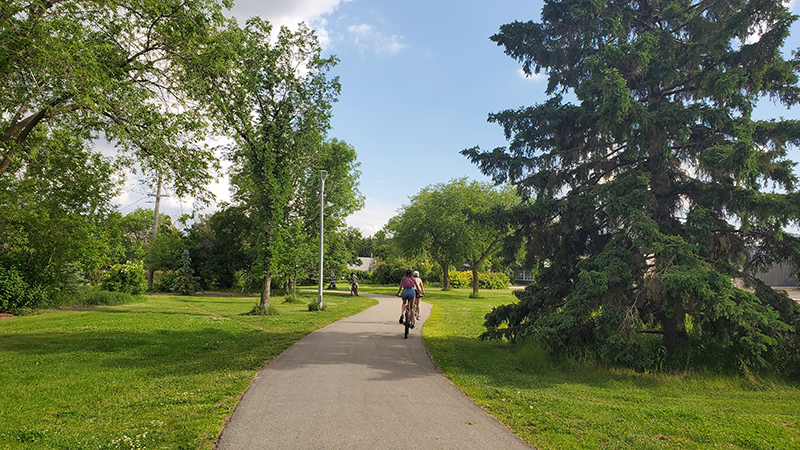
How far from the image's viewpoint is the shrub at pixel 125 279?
2747 cm

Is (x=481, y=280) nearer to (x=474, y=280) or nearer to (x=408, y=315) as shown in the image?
(x=474, y=280)

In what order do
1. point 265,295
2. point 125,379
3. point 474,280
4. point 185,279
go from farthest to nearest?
point 474,280
point 185,279
point 265,295
point 125,379

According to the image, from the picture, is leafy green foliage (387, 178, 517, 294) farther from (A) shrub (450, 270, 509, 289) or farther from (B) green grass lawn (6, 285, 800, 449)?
(B) green grass lawn (6, 285, 800, 449)

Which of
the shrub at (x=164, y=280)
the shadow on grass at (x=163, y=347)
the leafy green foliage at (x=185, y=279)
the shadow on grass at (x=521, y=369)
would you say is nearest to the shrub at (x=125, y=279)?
the leafy green foliage at (x=185, y=279)

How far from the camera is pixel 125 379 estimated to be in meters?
7.66

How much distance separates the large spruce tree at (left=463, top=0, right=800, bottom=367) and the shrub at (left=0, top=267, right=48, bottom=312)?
17579mm

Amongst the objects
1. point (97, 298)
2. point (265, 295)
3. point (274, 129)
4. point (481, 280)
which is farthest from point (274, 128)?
point (481, 280)

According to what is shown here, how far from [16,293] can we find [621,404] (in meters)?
20.7

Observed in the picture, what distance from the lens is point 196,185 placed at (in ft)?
42.0

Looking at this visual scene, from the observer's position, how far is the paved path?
467 centimetres

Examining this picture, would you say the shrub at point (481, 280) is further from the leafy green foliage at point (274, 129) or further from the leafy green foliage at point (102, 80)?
the leafy green foliage at point (102, 80)

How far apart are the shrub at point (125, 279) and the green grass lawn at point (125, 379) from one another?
43.2 feet

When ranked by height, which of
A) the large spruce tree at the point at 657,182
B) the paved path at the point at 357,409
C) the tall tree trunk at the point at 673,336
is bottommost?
the paved path at the point at 357,409

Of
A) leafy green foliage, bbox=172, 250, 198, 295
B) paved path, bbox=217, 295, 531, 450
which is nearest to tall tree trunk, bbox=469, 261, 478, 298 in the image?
leafy green foliage, bbox=172, 250, 198, 295
